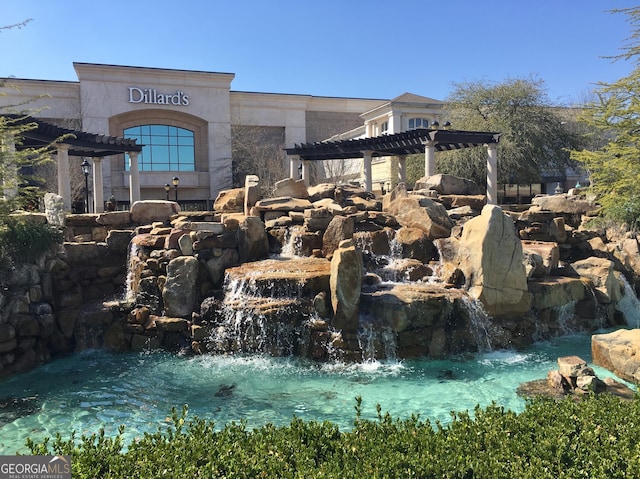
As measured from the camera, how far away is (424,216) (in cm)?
1376

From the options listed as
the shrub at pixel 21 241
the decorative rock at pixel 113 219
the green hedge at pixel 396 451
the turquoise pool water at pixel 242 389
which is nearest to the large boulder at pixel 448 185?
the turquoise pool water at pixel 242 389

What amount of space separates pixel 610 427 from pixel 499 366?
486 centimetres

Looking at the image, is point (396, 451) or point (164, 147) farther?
point (164, 147)

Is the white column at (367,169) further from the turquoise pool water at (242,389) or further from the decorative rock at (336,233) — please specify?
the turquoise pool water at (242,389)

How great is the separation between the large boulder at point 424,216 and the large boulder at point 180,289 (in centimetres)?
621

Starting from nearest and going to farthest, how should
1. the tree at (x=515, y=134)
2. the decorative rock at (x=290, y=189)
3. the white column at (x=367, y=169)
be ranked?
the decorative rock at (x=290, y=189) → the white column at (x=367, y=169) → the tree at (x=515, y=134)

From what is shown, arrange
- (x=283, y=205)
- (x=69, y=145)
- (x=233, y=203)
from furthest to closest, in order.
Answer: (x=69, y=145), (x=233, y=203), (x=283, y=205)

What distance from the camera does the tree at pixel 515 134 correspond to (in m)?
28.0

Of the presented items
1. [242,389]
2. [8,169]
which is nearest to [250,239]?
[242,389]

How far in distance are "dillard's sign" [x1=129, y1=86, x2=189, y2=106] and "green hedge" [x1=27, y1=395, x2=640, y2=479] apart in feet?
109

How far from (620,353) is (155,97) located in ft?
107

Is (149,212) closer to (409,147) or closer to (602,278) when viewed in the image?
(409,147)

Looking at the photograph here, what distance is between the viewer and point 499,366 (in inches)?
359

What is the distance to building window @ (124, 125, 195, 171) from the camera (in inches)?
1364
